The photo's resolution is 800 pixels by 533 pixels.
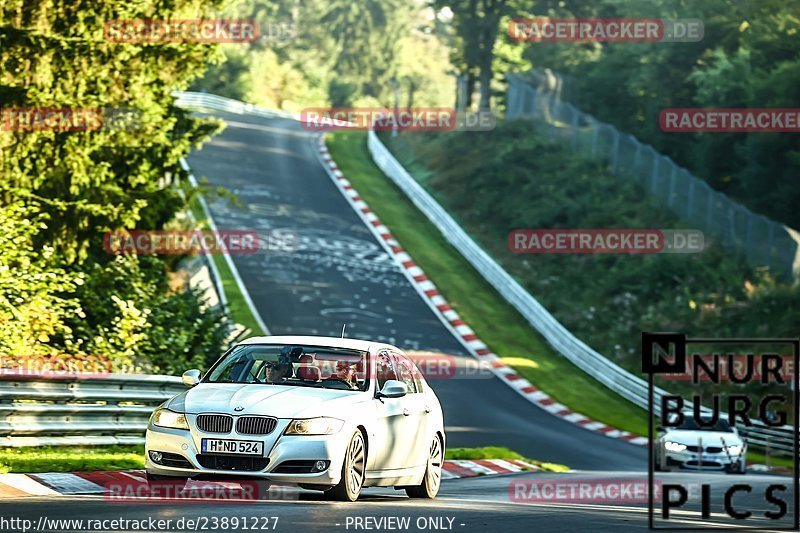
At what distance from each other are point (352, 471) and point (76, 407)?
15.0 ft

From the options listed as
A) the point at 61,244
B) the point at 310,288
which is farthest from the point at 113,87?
the point at 310,288

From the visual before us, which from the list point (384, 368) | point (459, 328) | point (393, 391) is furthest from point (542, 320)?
point (393, 391)

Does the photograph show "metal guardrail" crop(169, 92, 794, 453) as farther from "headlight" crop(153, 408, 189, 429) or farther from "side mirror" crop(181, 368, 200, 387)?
"headlight" crop(153, 408, 189, 429)

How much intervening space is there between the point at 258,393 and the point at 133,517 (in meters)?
2.31

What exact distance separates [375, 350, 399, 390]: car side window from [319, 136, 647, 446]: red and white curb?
17.0m

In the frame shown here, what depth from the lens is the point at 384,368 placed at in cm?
1345

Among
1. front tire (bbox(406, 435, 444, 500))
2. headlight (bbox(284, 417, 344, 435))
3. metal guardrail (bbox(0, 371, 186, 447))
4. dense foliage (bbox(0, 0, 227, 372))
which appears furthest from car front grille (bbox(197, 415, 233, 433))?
dense foliage (bbox(0, 0, 227, 372))

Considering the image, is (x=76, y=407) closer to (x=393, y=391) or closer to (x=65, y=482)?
(x=65, y=482)

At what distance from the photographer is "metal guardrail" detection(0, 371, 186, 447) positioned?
14.5 meters

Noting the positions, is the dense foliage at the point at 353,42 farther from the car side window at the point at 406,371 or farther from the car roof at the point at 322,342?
the car roof at the point at 322,342

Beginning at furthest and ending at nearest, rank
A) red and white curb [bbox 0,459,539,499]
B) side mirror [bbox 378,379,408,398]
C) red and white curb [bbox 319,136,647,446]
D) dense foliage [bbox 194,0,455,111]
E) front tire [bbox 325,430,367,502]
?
dense foliage [bbox 194,0,455,111]
red and white curb [bbox 319,136,647,446]
side mirror [bbox 378,379,408,398]
red and white curb [bbox 0,459,539,499]
front tire [bbox 325,430,367,502]

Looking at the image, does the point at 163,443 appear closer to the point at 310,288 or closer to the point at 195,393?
the point at 195,393

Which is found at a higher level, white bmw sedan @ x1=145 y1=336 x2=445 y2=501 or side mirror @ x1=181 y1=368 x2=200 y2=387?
side mirror @ x1=181 y1=368 x2=200 y2=387

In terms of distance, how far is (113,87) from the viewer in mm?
22812
